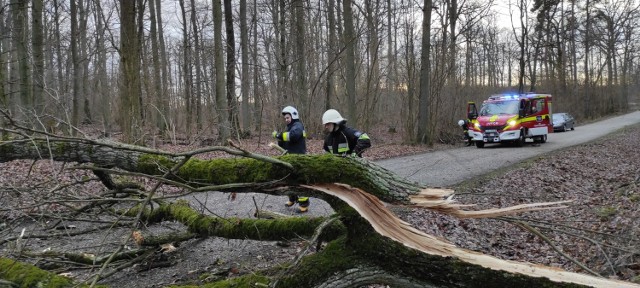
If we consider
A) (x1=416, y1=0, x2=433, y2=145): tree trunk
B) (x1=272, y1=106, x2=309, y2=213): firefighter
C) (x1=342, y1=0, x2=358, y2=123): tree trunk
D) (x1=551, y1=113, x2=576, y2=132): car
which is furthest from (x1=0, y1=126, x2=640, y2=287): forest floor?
(x1=551, y1=113, x2=576, y2=132): car

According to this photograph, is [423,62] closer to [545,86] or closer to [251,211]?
[251,211]

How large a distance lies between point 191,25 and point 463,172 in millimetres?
20228

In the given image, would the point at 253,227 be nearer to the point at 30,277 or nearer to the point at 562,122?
the point at 30,277

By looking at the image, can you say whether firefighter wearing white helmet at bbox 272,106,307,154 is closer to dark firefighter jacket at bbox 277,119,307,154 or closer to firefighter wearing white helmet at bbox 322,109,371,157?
dark firefighter jacket at bbox 277,119,307,154

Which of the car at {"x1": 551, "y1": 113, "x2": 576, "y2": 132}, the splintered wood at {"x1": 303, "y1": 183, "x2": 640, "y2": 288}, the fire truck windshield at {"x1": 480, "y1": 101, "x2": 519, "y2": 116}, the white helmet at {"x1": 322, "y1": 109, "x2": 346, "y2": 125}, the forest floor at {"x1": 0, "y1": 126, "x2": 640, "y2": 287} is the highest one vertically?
the fire truck windshield at {"x1": 480, "y1": 101, "x2": 519, "y2": 116}

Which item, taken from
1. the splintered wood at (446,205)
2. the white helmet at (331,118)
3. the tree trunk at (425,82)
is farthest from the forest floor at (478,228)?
the tree trunk at (425,82)

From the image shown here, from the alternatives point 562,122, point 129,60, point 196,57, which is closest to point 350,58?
point 129,60

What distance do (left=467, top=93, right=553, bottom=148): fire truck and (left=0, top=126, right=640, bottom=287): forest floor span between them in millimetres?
5340

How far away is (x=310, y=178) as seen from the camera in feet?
10.5

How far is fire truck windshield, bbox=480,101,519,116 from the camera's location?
1666 cm

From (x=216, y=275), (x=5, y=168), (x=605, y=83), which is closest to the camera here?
(x=216, y=275)

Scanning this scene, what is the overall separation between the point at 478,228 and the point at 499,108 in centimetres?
1222

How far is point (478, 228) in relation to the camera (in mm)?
6172

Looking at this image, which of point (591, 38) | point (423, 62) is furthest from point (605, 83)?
point (423, 62)
